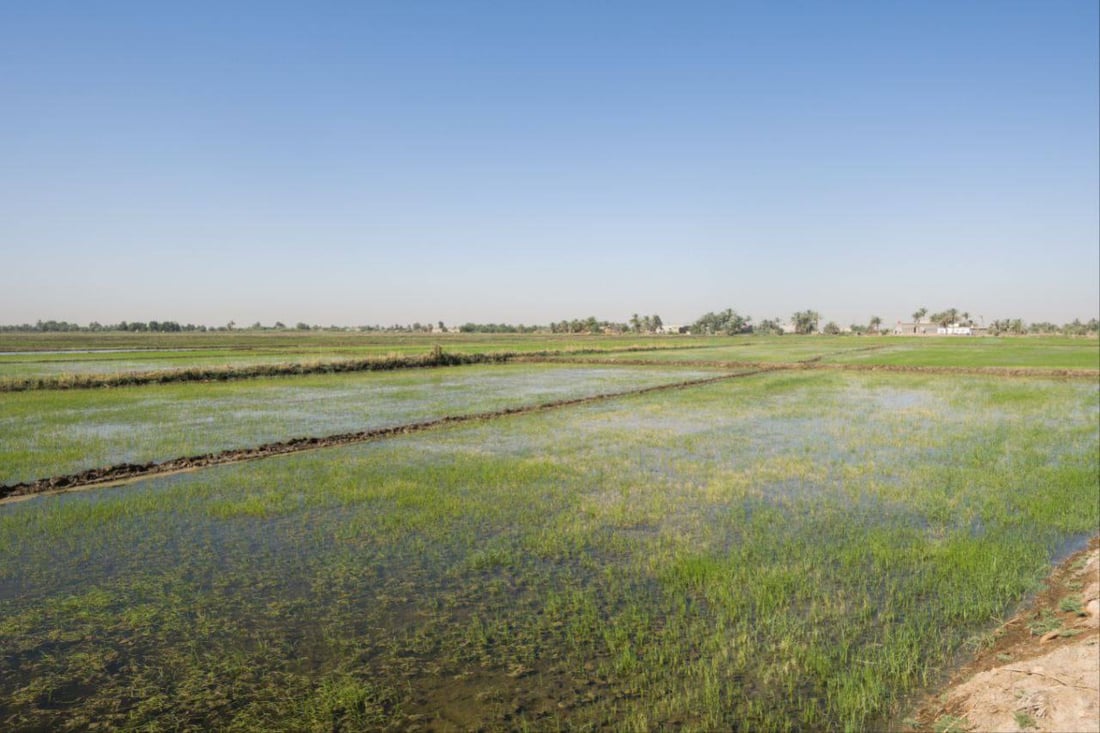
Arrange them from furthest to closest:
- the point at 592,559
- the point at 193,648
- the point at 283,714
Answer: the point at 592,559 < the point at 193,648 < the point at 283,714

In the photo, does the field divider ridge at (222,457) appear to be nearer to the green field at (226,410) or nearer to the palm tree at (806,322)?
the green field at (226,410)

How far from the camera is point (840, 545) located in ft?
22.9

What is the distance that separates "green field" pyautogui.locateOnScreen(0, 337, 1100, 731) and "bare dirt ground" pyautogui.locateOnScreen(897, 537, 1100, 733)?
0.21m

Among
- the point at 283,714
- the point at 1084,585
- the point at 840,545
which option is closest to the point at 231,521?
the point at 283,714

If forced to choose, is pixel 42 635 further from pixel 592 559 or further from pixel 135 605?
pixel 592 559

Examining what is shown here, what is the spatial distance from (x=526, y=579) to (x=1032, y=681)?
410 centimetres

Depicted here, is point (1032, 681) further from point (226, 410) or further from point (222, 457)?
point (226, 410)

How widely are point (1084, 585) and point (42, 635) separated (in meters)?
9.54

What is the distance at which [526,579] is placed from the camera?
19.9ft

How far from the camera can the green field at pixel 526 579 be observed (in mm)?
4086

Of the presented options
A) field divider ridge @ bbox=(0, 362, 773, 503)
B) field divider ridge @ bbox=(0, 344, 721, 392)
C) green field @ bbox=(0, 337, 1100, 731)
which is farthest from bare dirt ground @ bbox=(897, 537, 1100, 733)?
field divider ridge @ bbox=(0, 344, 721, 392)

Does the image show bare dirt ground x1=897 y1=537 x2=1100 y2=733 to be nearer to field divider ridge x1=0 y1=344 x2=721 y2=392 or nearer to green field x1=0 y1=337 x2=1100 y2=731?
green field x1=0 y1=337 x2=1100 y2=731

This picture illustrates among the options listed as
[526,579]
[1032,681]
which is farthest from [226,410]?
[1032,681]

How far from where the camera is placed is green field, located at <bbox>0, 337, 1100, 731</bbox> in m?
4.09
